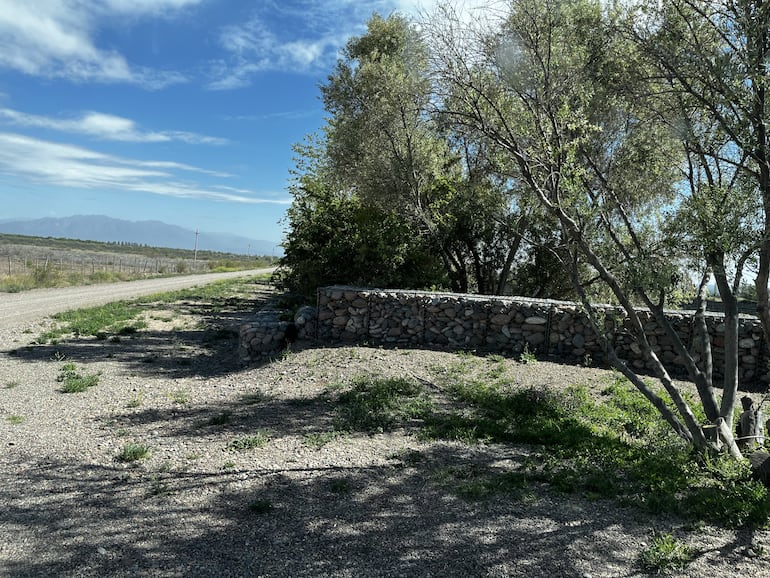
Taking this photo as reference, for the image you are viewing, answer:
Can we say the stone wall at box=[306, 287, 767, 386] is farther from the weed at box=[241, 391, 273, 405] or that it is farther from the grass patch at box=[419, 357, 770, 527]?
the weed at box=[241, 391, 273, 405]

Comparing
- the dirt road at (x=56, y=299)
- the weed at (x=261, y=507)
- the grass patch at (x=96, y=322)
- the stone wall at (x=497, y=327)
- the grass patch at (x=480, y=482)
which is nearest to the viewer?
the weed at (x=261, y=507)

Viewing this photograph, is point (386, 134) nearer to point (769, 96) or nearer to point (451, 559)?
point (769, 96)

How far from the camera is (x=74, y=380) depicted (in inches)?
338

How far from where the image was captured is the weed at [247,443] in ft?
19.3

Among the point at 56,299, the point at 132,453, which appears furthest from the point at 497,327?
the point at 56,299

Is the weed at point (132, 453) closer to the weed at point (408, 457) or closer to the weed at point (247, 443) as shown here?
the weed at point (247, 443)

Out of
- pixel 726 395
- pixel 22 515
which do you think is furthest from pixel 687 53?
pixel 22 515

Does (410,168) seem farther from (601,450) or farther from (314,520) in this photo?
(314,520)

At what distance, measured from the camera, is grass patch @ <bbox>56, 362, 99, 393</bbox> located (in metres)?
8.16

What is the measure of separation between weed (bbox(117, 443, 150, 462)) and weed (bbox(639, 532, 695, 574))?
15.4ft

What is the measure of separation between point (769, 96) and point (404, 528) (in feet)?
16.4

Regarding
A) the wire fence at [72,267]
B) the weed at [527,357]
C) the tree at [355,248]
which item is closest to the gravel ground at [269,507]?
the weed at [527,357]

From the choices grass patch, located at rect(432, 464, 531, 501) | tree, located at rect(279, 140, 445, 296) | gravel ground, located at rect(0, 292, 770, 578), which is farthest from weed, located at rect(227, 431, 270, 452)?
A: tree, located at rect(279, 140, 445, 296)

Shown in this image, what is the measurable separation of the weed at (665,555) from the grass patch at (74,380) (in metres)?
7.76
